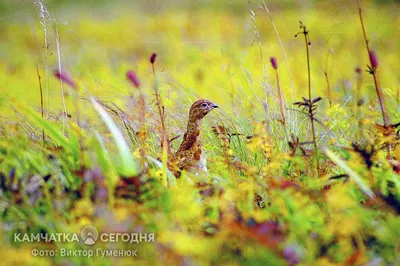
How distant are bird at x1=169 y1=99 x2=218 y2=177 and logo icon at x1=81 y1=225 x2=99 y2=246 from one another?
44 cm

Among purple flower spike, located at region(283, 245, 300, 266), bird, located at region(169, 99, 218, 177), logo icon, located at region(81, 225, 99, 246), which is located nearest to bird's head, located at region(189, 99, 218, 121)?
bird, located at region(169, 99, 218, 177)

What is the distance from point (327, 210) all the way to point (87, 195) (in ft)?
2.38

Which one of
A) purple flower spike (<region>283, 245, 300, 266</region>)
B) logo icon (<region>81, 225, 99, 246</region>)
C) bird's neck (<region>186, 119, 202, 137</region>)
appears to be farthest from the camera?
bird's neck (<region>186, 119, 202, 137</region>)

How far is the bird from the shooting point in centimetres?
242

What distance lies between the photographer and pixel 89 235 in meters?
1.82

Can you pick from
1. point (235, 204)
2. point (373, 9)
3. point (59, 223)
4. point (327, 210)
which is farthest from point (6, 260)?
point (373, 9)

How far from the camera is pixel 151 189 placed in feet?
6.53

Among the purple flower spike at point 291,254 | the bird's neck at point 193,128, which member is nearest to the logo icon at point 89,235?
the purple flower spike at point 291,254

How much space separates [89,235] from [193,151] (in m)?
0.81

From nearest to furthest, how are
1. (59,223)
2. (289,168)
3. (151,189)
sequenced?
(59,223) < (151,189) < (289,168)

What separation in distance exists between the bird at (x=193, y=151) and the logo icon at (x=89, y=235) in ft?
1.43

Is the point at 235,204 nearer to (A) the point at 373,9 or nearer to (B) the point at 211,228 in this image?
(B) the point at 211,228

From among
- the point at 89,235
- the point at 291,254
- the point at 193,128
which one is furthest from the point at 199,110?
the point at 291,254

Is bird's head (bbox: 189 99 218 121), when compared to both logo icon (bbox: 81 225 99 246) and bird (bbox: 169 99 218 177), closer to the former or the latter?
bird (bbox: 169 99 218 177)
